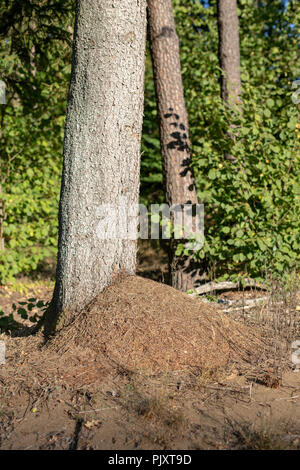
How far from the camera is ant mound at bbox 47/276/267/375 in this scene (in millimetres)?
3480

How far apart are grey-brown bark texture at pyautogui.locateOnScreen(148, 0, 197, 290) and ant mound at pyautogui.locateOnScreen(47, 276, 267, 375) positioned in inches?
101

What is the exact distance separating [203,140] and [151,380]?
3.53m

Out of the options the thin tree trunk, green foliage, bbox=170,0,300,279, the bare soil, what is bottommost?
the bare soil

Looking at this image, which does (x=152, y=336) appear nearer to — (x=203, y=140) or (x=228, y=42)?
(x=203, y=140)

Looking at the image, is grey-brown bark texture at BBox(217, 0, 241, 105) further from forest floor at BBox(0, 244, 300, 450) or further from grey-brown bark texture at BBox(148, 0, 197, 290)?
forest floor at BBox(0, 244, 300, 450)

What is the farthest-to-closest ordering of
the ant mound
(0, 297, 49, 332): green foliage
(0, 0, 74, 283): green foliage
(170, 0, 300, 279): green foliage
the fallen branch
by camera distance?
1. (0, 0, 74, 283): green foliage
2. the fallen branch
3. (170, 0, 300, 279): green foliage
4. (0, 297, 49, 332): green foliage
5. the ant mound

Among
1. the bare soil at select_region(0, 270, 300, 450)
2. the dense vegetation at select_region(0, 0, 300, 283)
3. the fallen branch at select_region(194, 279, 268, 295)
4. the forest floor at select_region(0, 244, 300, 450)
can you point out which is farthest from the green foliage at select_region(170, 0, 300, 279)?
the bare soil at select_region(0, 270, 300, 450)

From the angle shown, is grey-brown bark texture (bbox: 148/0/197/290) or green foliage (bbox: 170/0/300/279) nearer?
green foliage (bbox: 170/0/300/279)

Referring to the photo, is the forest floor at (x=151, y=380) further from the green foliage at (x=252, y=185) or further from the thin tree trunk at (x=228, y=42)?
the thin tree trunk at (x=228, y=42)

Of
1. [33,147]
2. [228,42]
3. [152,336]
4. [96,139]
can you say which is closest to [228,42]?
[228,42]

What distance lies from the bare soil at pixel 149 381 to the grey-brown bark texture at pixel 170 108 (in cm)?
244

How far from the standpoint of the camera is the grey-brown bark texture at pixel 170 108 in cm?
615

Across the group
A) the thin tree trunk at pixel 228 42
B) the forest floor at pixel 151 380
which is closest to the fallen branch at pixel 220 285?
the forest floor at pixel 151 380
